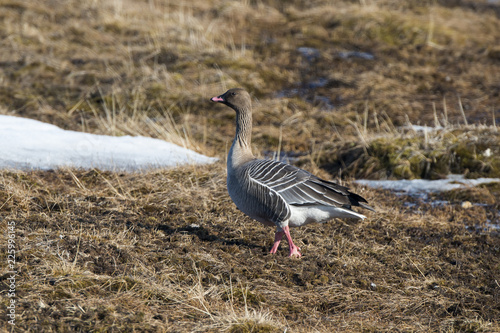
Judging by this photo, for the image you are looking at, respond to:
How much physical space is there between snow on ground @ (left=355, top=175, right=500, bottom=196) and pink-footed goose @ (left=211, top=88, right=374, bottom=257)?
3.22 metres

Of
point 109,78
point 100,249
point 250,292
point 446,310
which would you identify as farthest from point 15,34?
point 446,310

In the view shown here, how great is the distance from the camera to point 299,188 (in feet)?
18.1

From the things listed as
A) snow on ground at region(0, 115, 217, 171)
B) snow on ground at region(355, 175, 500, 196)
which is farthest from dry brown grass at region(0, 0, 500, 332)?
snow on ground at region(0, 115, 217, 171)

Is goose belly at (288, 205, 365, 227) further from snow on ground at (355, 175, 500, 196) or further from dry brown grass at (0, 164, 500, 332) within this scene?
snow on ground at (355, 175, 500, 196)

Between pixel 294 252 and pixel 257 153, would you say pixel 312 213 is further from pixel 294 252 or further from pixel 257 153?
pixel 257 153

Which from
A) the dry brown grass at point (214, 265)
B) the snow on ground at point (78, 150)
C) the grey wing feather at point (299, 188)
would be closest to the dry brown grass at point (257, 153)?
the dry brown grass at point (214, 265)

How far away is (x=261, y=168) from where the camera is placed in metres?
5.65

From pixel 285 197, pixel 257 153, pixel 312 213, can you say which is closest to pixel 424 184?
pixel 257 153

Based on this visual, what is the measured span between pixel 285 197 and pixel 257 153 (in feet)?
13.3

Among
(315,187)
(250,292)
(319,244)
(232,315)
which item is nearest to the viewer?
(232,315)

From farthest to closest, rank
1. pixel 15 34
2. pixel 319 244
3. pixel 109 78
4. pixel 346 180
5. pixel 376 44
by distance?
pixel 376 44 → pixel 15 34 → pixel 109 78 → pixel 346 180 → pixel 319 244

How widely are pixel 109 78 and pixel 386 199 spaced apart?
7.68 metres

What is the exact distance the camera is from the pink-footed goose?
542cm

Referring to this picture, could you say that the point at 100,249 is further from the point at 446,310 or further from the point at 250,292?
the point at 446,310
